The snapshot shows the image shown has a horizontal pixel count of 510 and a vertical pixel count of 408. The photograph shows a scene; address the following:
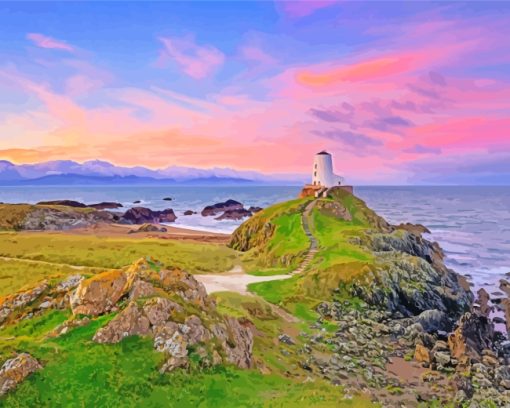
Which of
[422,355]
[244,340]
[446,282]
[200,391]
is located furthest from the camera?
[446,282]

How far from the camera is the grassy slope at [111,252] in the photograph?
46.7 metres

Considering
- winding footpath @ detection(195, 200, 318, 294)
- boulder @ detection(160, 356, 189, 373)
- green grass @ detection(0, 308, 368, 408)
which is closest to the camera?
green grass @ detection(0, 308, 368, 408)

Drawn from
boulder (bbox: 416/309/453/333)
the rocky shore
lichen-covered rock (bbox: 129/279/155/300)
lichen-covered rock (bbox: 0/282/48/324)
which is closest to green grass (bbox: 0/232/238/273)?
boulder (bbox: 416/309/453/333)

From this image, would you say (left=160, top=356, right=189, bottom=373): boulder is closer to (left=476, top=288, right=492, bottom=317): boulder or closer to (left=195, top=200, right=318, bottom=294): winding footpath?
(left=195, top=200, right=318, bottom=294): winding footpath

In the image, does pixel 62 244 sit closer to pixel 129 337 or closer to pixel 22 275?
pixel 22 275

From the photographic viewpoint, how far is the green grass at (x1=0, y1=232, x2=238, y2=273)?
46.7 m

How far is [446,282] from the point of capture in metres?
44.1

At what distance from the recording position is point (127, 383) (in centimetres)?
1516

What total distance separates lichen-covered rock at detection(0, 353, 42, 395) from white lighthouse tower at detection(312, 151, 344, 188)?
205 ft

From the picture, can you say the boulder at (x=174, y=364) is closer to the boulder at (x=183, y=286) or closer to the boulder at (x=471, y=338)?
the boulder at (x=183, y=286)

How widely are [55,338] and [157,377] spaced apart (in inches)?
181

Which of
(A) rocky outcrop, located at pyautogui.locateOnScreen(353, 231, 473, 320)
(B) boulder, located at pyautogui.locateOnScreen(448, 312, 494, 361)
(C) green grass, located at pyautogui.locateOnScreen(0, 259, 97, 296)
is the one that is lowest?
(B) boulder, located at pyautogui.locateOnScreen(448, 312, 494, 361)

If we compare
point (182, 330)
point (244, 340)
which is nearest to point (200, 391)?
point (182, 330)

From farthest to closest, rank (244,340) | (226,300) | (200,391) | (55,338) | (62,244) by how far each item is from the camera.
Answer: (62,244) → (226,300) → (244,340) → (55,338) → (200,391)
